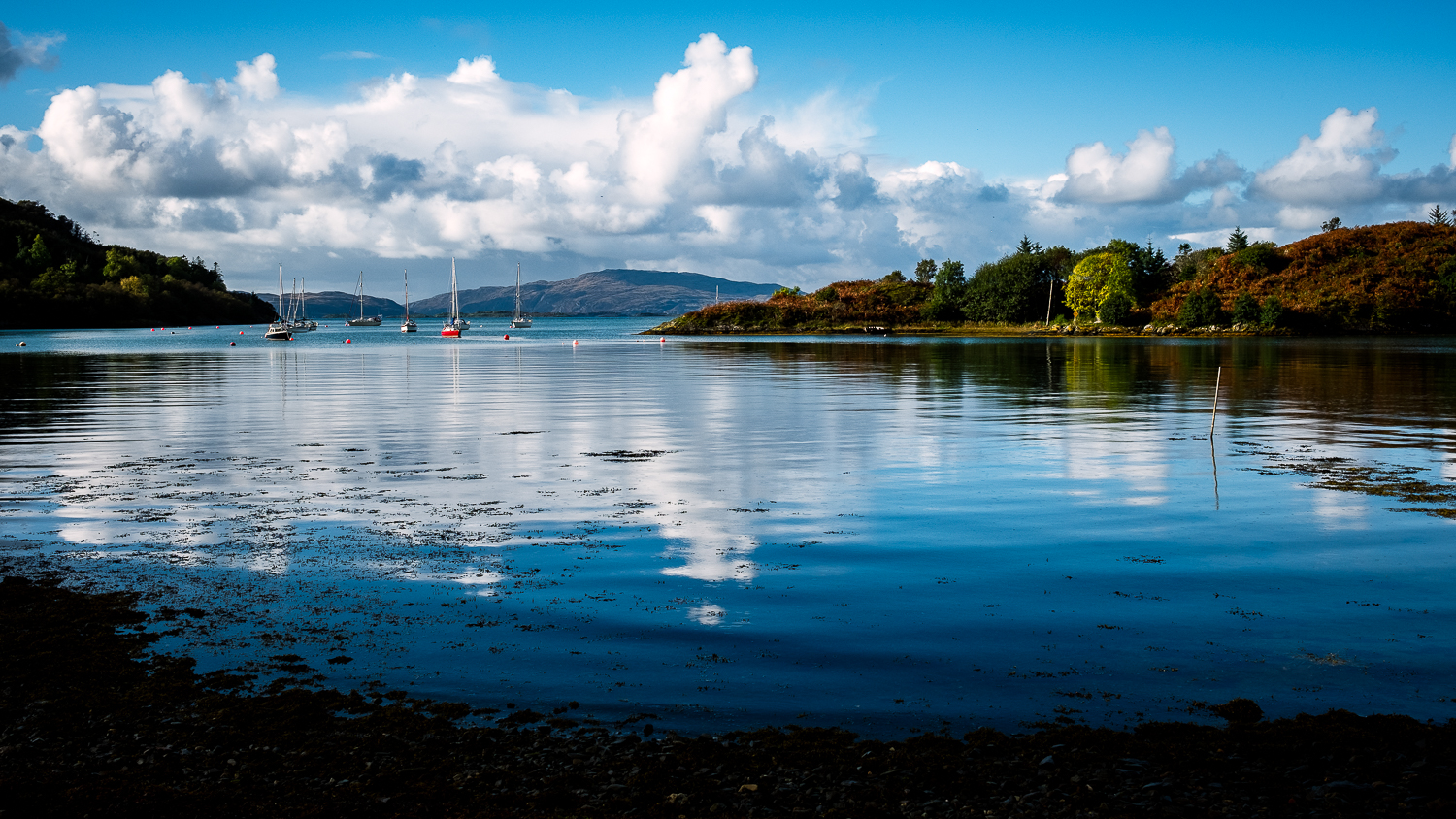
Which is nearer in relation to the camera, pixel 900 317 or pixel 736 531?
pixel 736 531

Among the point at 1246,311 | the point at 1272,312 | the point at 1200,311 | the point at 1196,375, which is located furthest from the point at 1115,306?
the point at 1196,375

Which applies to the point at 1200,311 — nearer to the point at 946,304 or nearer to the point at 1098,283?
the point at 1098,283

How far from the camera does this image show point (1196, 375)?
188 feet

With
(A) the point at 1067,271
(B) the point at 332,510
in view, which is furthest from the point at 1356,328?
(B) the point at 332,510

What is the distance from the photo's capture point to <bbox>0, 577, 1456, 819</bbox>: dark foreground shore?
6.80 meters

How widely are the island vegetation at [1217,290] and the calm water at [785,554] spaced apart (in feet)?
406

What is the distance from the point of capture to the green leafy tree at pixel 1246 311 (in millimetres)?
142500

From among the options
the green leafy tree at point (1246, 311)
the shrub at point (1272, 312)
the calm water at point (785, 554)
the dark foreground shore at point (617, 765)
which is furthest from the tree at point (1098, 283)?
the dark foreground shore at point (617, 765)

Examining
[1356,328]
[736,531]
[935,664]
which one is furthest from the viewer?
[1356,328]

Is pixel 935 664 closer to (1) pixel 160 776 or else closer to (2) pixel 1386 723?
(2) pixel 1386 723

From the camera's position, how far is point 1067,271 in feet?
593

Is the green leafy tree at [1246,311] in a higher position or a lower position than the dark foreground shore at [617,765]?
higher

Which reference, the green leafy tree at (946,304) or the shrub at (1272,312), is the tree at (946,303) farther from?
the shrub at (1272,312)

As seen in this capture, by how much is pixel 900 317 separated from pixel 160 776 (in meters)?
196
